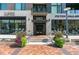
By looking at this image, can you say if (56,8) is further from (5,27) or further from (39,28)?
(5,27)

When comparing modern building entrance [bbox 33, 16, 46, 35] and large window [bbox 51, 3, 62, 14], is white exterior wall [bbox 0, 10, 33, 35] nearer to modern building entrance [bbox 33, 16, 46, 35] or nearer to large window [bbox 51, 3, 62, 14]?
modern building entrance [bbox 33, 16, 46, 35]

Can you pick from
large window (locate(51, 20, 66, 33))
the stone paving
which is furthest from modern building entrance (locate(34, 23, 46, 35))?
the stone paving

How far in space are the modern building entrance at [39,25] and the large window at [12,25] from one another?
2.06 metres

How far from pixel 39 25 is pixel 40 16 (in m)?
1.75

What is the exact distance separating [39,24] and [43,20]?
4.33ft

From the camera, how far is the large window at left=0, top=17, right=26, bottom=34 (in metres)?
38.3

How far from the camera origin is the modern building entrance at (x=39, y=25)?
124ft

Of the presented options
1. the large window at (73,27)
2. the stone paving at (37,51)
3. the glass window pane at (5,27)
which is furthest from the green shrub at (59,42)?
the glass window pane at (5,27)

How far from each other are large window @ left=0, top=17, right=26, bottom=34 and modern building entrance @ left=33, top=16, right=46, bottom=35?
6.76 ft

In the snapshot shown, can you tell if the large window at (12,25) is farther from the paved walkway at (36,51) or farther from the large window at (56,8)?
the paved walkway at (36,51)
